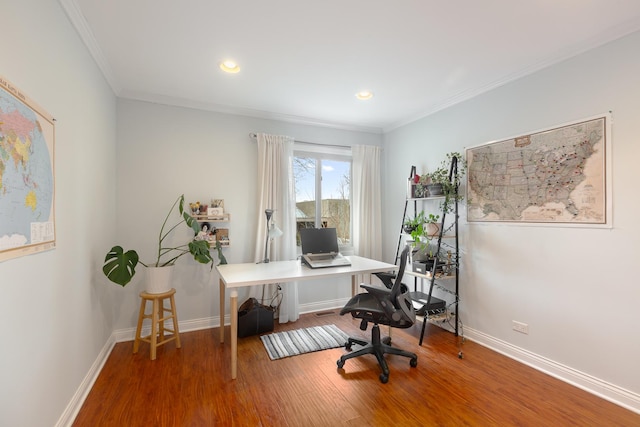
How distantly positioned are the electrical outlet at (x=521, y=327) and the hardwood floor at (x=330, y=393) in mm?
284

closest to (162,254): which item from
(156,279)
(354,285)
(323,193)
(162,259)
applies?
(162,259)

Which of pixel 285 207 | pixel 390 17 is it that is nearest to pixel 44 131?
pixel 390 17

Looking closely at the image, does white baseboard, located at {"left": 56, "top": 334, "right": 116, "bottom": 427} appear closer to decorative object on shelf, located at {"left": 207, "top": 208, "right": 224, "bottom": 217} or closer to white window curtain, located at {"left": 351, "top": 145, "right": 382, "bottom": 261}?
decorative object on shelf, located at {"left": 207, "top": 208, "right": 224, "bottom": 217}

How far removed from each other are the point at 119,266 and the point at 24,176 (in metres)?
1.25

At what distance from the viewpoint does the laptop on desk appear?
3.05 m

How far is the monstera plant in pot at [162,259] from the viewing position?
2.40 m

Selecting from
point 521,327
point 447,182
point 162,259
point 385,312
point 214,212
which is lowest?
point 521,327

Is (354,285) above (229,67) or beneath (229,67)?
beneath

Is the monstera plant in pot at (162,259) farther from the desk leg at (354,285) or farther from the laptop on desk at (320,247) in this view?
the desk leg at (354,285)

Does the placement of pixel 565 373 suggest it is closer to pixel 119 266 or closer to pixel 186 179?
pixel 119 266

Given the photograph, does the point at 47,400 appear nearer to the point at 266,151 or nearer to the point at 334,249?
the point at 334,249

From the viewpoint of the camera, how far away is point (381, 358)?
2.44 meters

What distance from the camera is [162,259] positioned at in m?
3.18

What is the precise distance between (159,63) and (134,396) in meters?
2.64
